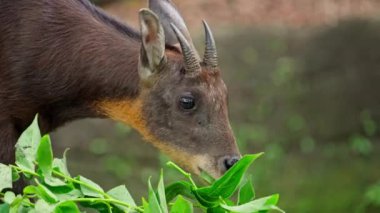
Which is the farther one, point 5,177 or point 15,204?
point 5,177

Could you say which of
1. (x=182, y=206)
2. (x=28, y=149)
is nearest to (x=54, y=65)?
(x=28, y=149)

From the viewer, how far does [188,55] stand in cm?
648

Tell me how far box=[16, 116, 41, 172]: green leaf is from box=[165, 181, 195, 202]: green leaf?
635 mm

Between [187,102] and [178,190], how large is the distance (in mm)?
1376

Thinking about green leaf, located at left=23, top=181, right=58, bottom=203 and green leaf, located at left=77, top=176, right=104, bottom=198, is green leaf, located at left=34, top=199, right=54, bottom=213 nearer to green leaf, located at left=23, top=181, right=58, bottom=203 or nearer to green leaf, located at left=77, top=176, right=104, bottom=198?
green leaf, located at left=23, top=181, right=58, bottom=203

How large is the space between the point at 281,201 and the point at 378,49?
198 cm

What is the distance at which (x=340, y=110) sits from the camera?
1145 cm

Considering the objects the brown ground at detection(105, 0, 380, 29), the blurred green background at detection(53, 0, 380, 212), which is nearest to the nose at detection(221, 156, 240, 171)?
the blurred green background at detection(53, 0, 380, 212)

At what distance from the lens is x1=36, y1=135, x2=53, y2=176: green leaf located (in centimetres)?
502

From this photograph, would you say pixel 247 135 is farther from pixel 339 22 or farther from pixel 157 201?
pixel 157 201

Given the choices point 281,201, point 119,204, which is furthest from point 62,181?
point 281,201

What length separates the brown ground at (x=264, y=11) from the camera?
1197 centimetres

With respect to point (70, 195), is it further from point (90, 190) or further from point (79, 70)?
point (79, 70)

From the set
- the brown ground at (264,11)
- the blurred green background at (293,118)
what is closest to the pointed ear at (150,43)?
the blurred green background at (293,118)
